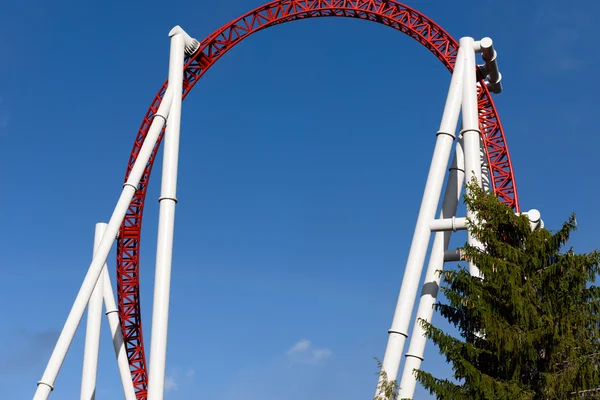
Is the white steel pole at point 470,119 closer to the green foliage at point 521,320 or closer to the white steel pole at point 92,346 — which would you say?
the green foliage at point 521,320

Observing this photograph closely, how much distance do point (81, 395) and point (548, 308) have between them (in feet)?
34.2

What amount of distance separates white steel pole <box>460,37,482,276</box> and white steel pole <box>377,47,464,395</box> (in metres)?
0.13

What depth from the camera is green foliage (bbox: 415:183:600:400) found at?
11930 mm

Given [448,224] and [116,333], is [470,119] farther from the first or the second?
[116,333]

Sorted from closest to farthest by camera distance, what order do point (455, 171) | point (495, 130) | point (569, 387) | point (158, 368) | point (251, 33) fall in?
point (569, 387)
point (158, 368)
point (455, 171)
point (495, 130)
point (251, 33)

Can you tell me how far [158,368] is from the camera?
16.1 metres

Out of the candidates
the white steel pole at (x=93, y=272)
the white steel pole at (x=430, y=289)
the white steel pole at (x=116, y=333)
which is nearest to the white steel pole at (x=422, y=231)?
the white steel pole at (x=430, y=289)

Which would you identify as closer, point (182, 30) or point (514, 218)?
point (514, 218)

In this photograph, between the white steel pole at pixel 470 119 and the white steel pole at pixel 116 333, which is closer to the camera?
the white steel pole at pixel 470 119

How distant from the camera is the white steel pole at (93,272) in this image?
15773 millimetres

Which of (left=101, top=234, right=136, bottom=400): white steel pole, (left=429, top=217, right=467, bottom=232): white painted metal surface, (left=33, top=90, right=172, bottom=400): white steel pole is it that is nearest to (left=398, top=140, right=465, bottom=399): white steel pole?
(left=429, top=217, right=467, bottom=232): white painted metal surface

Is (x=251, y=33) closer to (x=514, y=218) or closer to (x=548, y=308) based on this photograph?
(x=514, y=218)

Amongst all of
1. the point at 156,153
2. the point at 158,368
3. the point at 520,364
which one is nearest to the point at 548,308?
the point at 520,364

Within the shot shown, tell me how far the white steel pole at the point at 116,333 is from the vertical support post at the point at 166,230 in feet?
10.6
